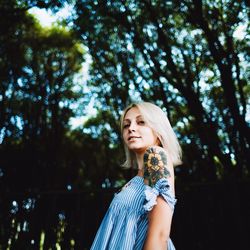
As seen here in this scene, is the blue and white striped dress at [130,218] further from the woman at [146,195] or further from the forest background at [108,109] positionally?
the forest background at [108,109]

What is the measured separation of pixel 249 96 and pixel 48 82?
36.2 feet

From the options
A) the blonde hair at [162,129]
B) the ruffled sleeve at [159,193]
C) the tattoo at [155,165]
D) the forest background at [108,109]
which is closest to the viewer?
the ruffled sleeve at [159,193]

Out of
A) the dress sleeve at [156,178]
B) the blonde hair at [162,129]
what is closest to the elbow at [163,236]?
the dress sleeve at [156,178]

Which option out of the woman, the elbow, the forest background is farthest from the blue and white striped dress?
the forest background

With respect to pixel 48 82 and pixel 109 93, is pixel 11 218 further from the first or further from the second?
pixel 48 82

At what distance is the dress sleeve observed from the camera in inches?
62.1

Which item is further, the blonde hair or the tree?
the tree

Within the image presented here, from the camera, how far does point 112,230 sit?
73.2 inches

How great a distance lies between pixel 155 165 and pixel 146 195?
0.20m

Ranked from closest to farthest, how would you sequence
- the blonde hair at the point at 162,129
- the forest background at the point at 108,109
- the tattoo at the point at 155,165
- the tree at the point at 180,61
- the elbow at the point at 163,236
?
1. the elbow at the point at 163,236
2. the tattoo at the point at 155,165
3. the blonde hair at the point at 162,129
4. the forest background at the point at 108,109
5. the tree at the point at 180,61

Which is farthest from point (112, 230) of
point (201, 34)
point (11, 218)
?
point (201, 34)

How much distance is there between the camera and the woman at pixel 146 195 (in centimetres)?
152

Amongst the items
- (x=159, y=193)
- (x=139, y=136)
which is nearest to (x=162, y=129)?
(x=139, y=136)

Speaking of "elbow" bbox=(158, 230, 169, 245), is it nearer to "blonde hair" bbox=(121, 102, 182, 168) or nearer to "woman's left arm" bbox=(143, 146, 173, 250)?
"woman's left arm" bbox=(143, 146, 173, 250)
